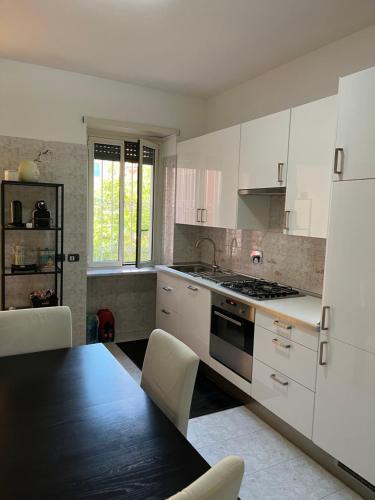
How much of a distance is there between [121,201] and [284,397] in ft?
8.64

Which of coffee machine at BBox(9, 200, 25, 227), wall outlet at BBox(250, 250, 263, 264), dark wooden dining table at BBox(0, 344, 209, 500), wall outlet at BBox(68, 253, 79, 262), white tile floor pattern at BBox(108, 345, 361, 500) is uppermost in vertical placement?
coffee machine at BBox(9, 200, 25, 227)

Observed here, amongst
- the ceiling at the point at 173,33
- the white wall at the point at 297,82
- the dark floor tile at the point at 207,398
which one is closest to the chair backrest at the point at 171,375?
the dark floor tile at the point at 207,398

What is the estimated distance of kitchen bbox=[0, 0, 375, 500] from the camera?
198 centimetres

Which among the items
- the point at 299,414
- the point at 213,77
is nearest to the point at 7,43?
the point at 213,77

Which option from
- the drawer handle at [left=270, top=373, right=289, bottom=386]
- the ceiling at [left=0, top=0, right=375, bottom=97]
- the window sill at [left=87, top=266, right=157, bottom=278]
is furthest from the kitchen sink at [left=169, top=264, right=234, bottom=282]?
the ceiling at [left=0, top=0, right=375, bottom=97]

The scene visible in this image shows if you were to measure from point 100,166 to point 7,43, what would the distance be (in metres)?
1.38

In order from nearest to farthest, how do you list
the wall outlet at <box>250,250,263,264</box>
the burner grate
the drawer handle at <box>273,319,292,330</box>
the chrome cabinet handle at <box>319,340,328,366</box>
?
the chrome cabinet handle at <box>319,340,328,366</box> → the drawer handle at <box>273,319,292,330</box> → the burner grate → the wall outlet at <box>250,250,263,264</box>

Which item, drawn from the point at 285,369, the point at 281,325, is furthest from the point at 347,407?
the point at 281,325

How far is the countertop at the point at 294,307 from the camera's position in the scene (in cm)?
223

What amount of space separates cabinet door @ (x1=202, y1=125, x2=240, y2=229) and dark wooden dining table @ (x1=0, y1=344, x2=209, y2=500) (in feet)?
6.20

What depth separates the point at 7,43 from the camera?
289 cm

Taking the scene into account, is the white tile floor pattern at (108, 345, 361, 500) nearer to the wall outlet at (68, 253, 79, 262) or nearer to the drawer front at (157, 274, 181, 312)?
the drawer front at (157, 274, 181, 312)

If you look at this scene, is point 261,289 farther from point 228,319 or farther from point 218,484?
point 218,484

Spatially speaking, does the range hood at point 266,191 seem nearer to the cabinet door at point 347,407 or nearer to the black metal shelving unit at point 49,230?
the cabinet door at point 347,407
